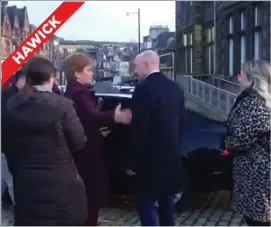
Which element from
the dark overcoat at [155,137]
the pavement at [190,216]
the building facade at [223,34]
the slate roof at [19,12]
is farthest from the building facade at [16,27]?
A: the building facade at [223,34]

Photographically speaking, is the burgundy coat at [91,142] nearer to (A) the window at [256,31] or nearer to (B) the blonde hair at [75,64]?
(B) the blonde hair at [75,64]

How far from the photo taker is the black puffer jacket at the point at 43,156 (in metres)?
3.37

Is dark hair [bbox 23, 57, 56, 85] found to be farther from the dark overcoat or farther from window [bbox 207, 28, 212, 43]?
window [bbox 207, 28, 212, 43]

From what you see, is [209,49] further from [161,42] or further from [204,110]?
[204,110]

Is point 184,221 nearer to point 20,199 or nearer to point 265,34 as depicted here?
point 20,199

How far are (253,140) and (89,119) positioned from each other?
4.17ft

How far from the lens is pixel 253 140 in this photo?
3750 millimetres

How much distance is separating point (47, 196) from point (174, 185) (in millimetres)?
1254

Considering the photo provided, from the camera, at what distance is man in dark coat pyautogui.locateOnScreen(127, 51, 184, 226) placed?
416 cm

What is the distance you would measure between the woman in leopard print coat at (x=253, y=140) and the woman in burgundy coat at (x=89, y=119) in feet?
2.97

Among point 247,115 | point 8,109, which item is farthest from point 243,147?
point 8,109

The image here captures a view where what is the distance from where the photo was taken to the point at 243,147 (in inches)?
149

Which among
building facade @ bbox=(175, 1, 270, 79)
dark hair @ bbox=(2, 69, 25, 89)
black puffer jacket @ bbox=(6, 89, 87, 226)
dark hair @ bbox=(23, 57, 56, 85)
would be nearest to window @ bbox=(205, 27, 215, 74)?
building facade @ bbox=(175, 1, 270, 79)

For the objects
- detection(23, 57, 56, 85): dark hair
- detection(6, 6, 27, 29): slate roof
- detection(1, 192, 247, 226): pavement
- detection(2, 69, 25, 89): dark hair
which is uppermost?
detection(6, 6, 27, 29): slate roof
